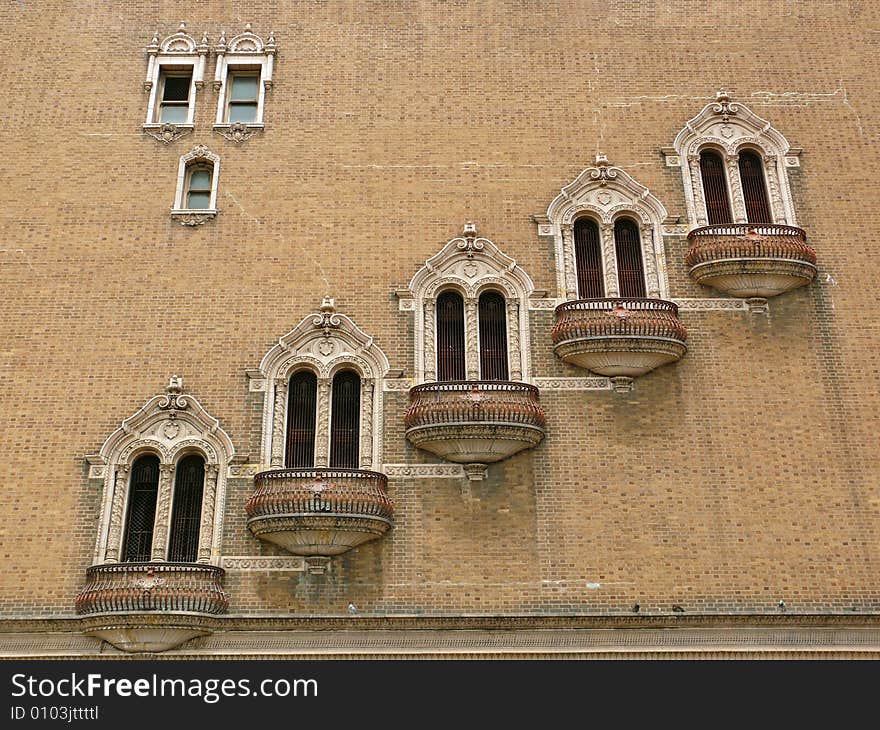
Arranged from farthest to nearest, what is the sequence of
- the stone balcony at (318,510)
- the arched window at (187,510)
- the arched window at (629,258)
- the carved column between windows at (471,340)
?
the arched window at (629,258) → the carved column between windows at (471,340) → the arched window at (187,510) → the stone balcony at (318,510)

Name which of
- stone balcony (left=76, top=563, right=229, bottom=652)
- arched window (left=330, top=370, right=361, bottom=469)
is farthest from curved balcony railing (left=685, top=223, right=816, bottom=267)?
stone balcony (left=76, top=563, right=229, bottom=652)

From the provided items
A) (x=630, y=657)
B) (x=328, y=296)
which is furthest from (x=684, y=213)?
(x=630, y=657)

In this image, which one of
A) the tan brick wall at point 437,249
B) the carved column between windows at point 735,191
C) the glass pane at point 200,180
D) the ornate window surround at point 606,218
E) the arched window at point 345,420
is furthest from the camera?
the glass pane at point 200,180

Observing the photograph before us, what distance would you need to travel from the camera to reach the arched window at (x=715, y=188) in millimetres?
17469

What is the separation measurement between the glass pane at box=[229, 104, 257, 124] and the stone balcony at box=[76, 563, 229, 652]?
8976mm

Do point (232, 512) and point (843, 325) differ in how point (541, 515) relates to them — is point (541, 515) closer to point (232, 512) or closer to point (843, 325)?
point (232, 512)

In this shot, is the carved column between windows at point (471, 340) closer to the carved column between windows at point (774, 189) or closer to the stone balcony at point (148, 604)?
the stone balcony at point (148, 604)

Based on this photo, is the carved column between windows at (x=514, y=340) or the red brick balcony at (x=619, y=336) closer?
A: the red brick balcony at (x=619, y=336)

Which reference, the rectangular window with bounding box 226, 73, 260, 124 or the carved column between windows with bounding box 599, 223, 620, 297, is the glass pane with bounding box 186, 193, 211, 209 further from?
the carved column between windows with bounding box 599, 223, 620, 297

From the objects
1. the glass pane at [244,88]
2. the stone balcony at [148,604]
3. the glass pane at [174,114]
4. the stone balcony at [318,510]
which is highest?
the glass pane at [244,88]

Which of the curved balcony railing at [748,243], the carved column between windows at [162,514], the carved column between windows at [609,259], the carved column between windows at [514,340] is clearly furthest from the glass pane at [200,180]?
the curved balcony railing at [748,243]

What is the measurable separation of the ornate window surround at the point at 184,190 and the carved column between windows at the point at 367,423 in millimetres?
4576

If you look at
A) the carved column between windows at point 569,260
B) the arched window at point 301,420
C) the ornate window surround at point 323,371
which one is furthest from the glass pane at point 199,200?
the carved column between windows at point 569,260

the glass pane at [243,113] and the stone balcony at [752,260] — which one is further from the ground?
the glass pane at [243,113]
